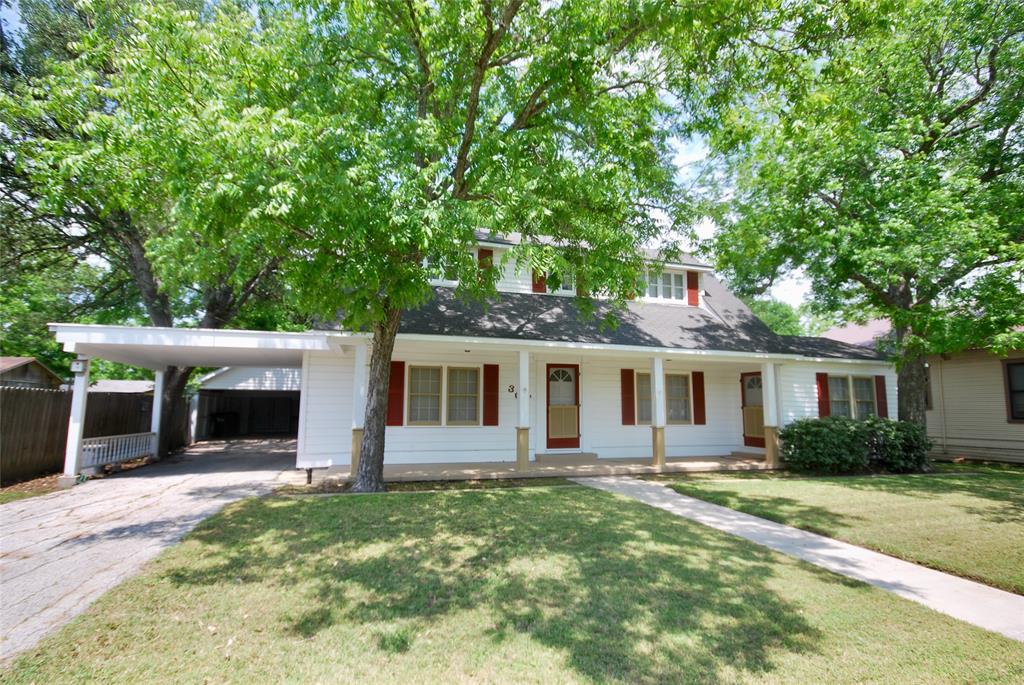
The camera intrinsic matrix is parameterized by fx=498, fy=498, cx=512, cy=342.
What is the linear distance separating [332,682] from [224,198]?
5.06 meters

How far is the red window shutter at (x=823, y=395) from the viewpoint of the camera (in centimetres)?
1361

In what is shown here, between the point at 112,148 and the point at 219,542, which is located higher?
the point at 112,148

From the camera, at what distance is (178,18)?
6402mm

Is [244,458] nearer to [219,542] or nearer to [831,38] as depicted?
[219,542]

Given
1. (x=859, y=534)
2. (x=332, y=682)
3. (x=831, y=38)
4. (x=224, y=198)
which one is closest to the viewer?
(x=332, y=682)

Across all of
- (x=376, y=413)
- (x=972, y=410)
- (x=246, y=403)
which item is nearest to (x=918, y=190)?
(x=972, y=410)

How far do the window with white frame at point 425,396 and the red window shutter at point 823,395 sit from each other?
10.3 meters

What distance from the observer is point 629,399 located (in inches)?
535

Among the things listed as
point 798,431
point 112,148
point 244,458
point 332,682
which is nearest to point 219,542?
point 332,682

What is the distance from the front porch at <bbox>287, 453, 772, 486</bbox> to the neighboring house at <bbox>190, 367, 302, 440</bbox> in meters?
12.2

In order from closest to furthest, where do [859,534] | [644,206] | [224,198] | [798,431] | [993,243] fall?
[224,198] → [859,534] → [644,206] → [993,243] → [798,431]

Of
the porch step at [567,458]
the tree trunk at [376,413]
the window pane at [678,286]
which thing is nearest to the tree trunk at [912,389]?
the window pane at [678,286]

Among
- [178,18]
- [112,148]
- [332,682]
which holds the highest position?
[178,18]

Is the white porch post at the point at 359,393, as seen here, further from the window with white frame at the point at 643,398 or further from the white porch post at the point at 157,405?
the white porch post at the point at 157,405
